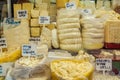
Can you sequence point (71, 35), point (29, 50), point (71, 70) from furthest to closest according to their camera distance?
point (71, 35) → point (29, 50) → point (71, 70)

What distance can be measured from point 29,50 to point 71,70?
36 cm

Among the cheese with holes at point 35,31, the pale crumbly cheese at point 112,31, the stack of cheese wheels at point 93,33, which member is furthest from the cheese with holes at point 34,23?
the pale crumbly cheese at point 112,31

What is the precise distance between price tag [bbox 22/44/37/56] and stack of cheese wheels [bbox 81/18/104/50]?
52 centimetres

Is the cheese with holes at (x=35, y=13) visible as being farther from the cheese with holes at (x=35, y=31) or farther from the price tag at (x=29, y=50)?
the price tag at (x=29, y=50)

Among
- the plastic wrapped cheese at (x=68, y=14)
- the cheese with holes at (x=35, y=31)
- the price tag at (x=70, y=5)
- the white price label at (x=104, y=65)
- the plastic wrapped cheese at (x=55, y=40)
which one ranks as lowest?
the white price label at (x=104, y=65)

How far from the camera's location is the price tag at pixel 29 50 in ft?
5.40

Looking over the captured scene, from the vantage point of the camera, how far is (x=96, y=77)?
1.72 m

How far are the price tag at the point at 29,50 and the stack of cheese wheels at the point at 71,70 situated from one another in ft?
0.59

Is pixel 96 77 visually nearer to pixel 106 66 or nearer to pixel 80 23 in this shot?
pixel 106 66

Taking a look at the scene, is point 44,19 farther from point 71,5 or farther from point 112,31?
point 112,31

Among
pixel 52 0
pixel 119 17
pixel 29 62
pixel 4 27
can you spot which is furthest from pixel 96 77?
pixel 52 0

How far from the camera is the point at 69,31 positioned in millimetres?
1964

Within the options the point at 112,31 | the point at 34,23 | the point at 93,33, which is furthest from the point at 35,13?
the point at 112,31

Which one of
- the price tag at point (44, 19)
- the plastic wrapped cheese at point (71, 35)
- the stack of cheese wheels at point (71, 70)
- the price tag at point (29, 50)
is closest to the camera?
the stack of cheese wheels at point (71, 70)
